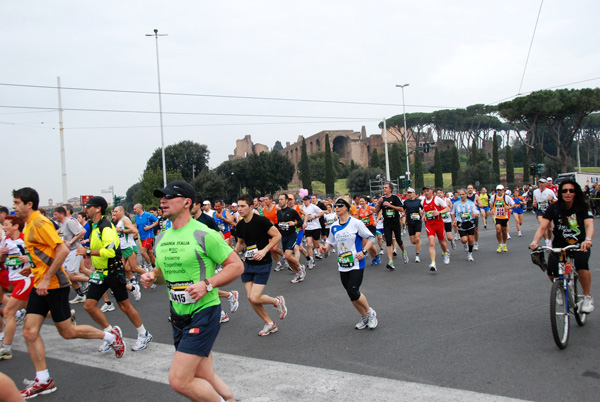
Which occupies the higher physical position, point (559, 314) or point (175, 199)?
point (175, 199)

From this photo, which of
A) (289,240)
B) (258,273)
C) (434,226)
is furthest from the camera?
(289,240)

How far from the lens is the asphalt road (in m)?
4.22

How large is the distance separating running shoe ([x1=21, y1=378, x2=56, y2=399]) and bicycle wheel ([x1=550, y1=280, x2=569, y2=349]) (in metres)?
5.13

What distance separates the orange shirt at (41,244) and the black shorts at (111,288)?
37.1 inches

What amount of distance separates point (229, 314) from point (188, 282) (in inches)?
177

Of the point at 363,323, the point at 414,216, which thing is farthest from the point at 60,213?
the point at 414,216

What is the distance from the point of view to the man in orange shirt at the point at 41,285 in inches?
185

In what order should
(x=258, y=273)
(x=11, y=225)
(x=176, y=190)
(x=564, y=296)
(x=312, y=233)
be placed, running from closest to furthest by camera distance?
(x=176, y=190) < (x=564, y=296) < (x=11, y=225) < (x=258, y=273) < (x=312, y=233)

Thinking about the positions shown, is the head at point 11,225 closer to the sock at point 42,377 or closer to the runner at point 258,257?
the sock at point 42,377

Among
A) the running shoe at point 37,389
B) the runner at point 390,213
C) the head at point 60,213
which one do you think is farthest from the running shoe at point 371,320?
the head at point 60,213

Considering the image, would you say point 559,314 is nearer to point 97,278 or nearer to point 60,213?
point 97,278

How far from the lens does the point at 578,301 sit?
5582 millimetres

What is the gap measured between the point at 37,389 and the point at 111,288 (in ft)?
4.94

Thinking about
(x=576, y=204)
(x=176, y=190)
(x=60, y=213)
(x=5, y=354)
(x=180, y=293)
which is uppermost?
(x=176, y=190)
